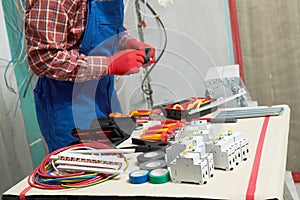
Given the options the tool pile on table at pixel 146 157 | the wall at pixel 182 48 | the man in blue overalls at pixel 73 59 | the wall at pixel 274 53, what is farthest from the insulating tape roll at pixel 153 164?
the wall at pixel 274 53

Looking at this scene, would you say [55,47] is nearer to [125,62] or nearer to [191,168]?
[125,62]

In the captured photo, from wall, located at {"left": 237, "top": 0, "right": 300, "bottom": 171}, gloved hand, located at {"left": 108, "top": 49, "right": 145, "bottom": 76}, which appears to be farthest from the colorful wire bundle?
wall, located at {"left": 237, "top": 0, "right": 300, "bottom": 171}

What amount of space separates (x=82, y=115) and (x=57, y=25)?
1.10ft

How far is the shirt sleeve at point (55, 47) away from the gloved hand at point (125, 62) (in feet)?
0.08

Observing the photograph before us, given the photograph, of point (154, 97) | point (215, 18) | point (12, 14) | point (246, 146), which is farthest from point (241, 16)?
point (246, 146)

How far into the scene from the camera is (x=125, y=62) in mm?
1343

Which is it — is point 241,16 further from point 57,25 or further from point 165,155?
point 165,155

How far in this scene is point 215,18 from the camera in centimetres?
229

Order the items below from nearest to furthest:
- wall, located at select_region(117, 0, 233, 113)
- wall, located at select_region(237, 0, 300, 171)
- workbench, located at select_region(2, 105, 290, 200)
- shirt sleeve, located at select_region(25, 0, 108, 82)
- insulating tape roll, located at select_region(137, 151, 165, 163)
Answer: workbench, located at select_region(2, 105, 290, 200), insulating tape roll, located at select_region(137, 151, 165, 163), shirt sleeve, located at select_region(25, 0, 108, 82), wall, located at select_region(117, 0, 233, 113), wall, located at select_region(237, 0, 300, 171)

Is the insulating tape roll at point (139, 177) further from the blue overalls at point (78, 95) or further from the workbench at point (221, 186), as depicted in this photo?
the blue overalls at point (78, 95)

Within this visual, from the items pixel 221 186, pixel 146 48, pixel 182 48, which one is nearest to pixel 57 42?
pixel 146 48

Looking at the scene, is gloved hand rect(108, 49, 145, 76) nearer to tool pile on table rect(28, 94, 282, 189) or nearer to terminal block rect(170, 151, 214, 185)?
tool pile on table rect(28, 94, 282, 189)

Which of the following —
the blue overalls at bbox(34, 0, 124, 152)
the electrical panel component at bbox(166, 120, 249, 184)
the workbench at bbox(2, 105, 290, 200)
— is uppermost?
the blue overalls at bbox(34, 0, 124, 152)

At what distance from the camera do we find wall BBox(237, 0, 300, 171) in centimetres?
221
